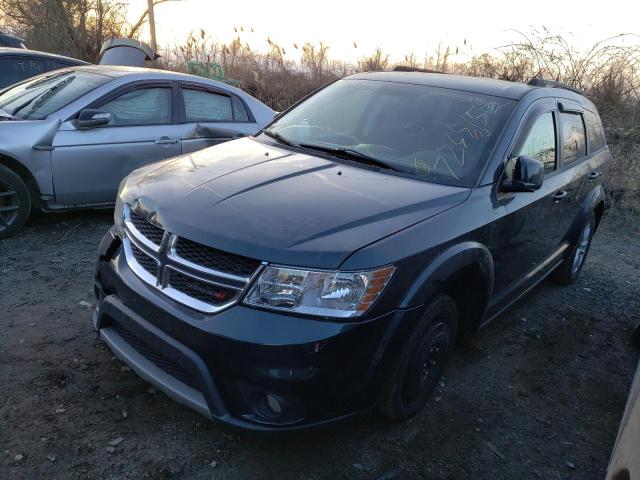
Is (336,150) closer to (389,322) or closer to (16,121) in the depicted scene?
(389,322)

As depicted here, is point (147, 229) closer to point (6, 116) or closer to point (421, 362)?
point (421, 362)

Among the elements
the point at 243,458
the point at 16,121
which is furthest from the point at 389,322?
the point at 16,121

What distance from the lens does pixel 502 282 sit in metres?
3.28

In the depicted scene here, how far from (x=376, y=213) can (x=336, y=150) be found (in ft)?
3.08

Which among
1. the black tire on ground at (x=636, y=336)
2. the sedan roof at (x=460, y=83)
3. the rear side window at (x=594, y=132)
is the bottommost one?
the black tire on ground at (x=636, y=336)

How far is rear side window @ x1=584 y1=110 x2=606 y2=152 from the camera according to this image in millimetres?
4593

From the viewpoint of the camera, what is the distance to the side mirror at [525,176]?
2979mm

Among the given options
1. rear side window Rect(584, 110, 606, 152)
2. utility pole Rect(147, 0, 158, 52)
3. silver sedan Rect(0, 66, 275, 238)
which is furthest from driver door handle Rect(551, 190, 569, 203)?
utility pole Rect(147, 0, 158, 52)

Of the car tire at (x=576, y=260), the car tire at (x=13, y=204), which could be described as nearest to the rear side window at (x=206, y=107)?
the car tire at (x=13, y=204)

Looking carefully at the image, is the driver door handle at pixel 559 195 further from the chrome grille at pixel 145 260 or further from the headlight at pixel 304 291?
the chrome grille at pixel 145 260

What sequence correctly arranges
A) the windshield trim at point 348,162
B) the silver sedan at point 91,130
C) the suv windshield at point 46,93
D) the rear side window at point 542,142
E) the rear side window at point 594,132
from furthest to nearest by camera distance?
the suv windshield at point 46,93 → the silver sedan at point 91,130 → the rear side window at point 594,132 → the rear side window at point 542,142 → the windshield trim at point 348,162

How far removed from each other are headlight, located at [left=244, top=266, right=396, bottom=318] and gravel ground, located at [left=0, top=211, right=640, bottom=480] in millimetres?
557

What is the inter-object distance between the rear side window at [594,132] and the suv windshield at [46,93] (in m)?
4.39

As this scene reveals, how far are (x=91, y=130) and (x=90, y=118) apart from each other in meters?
0.19
